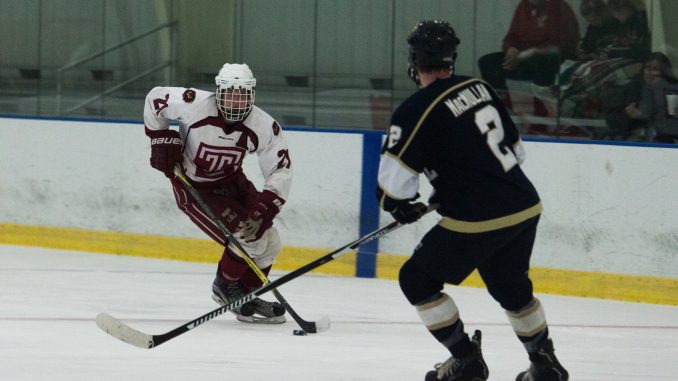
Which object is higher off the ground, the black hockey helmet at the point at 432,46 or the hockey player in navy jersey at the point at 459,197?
the black hockey helmet at the point at 432,46

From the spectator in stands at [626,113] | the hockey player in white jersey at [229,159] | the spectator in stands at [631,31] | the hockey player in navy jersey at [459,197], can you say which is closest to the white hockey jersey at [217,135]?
the hockey player in white jersey at [229,159]

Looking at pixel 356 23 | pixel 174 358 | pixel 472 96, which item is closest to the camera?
pixel 472 96

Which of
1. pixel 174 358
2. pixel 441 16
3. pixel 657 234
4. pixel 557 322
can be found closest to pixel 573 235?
pixel 657 234

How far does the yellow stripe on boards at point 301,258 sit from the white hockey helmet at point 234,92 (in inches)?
66.0

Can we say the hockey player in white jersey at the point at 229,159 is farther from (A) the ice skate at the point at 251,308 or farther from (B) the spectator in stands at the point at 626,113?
(B) the spectator in stands at the point at 626,113

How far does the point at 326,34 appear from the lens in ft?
23.4

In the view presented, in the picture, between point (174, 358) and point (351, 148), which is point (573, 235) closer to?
A: point (351, 148)

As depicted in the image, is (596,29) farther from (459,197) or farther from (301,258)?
(459,197)

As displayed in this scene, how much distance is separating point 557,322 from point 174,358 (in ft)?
5.38

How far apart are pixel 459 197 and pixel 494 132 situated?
188mm

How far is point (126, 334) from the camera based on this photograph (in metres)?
4.37

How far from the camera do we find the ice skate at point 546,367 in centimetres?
377

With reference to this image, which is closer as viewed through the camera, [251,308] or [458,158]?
[458,158]

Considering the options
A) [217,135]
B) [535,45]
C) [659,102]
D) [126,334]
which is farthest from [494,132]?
[535,45]
